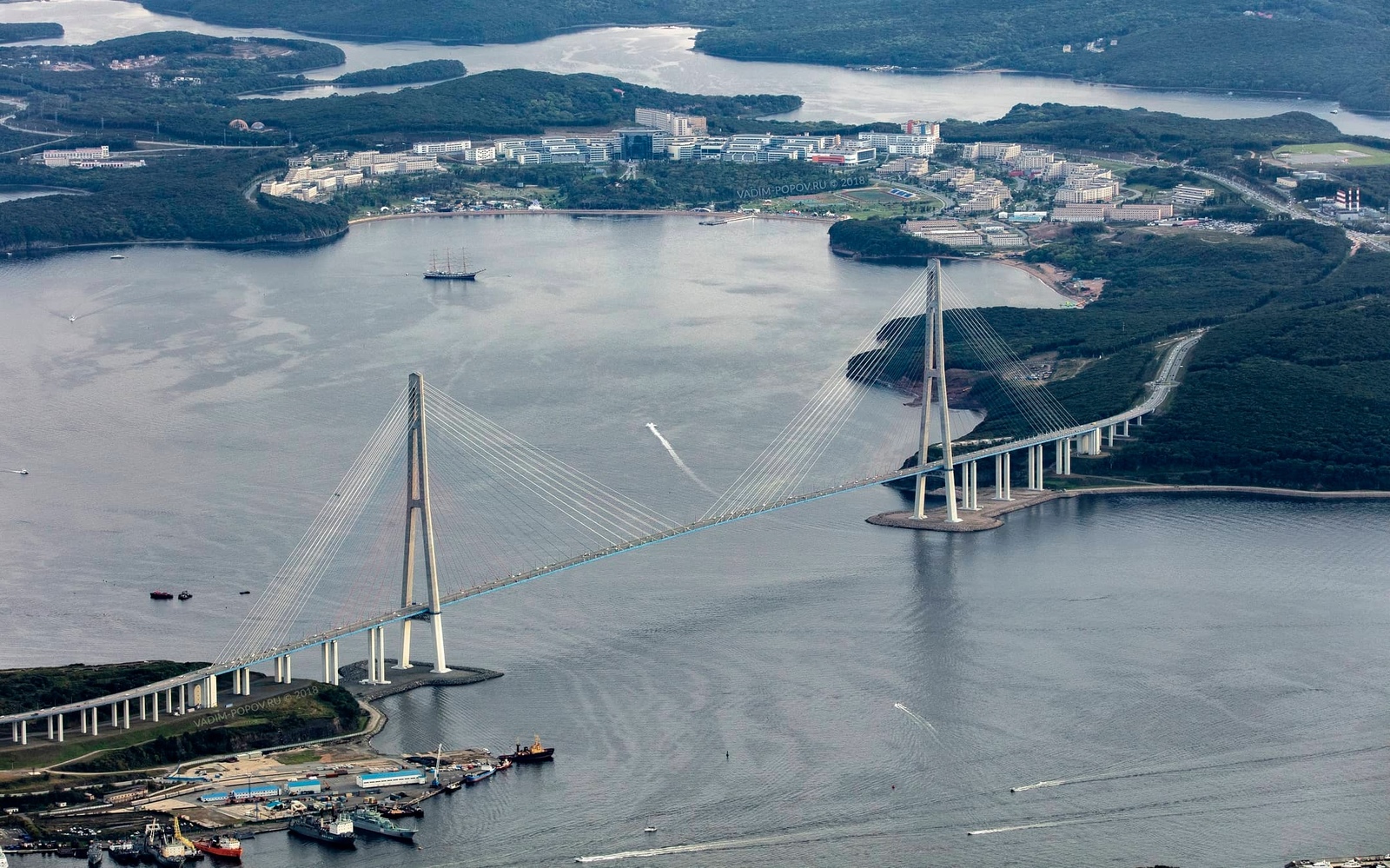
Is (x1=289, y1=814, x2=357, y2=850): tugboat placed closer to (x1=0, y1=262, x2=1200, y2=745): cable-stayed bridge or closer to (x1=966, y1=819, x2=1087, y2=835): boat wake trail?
(x1=0, y1=262, x2=1200, y2=745): cable-stayed bridge

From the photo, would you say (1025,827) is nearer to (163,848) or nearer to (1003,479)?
(163,848)

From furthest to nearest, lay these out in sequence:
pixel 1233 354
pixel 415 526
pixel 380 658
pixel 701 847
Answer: pixel 1233 354 → pixel 415 526 → pixel 380 658 → pixel 701 847

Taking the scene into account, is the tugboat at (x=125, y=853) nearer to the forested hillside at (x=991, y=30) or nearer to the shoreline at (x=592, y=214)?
the shoreline at (x=592, y=214)

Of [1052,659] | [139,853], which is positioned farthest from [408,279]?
[139,853]

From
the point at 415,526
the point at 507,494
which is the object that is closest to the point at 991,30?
the point at 507,494

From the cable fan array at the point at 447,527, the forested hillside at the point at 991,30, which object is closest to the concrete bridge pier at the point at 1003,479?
the cable fan array at the point at 447,527

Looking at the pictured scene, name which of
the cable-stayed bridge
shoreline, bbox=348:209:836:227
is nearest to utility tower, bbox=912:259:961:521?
the cable-stayed bridge
